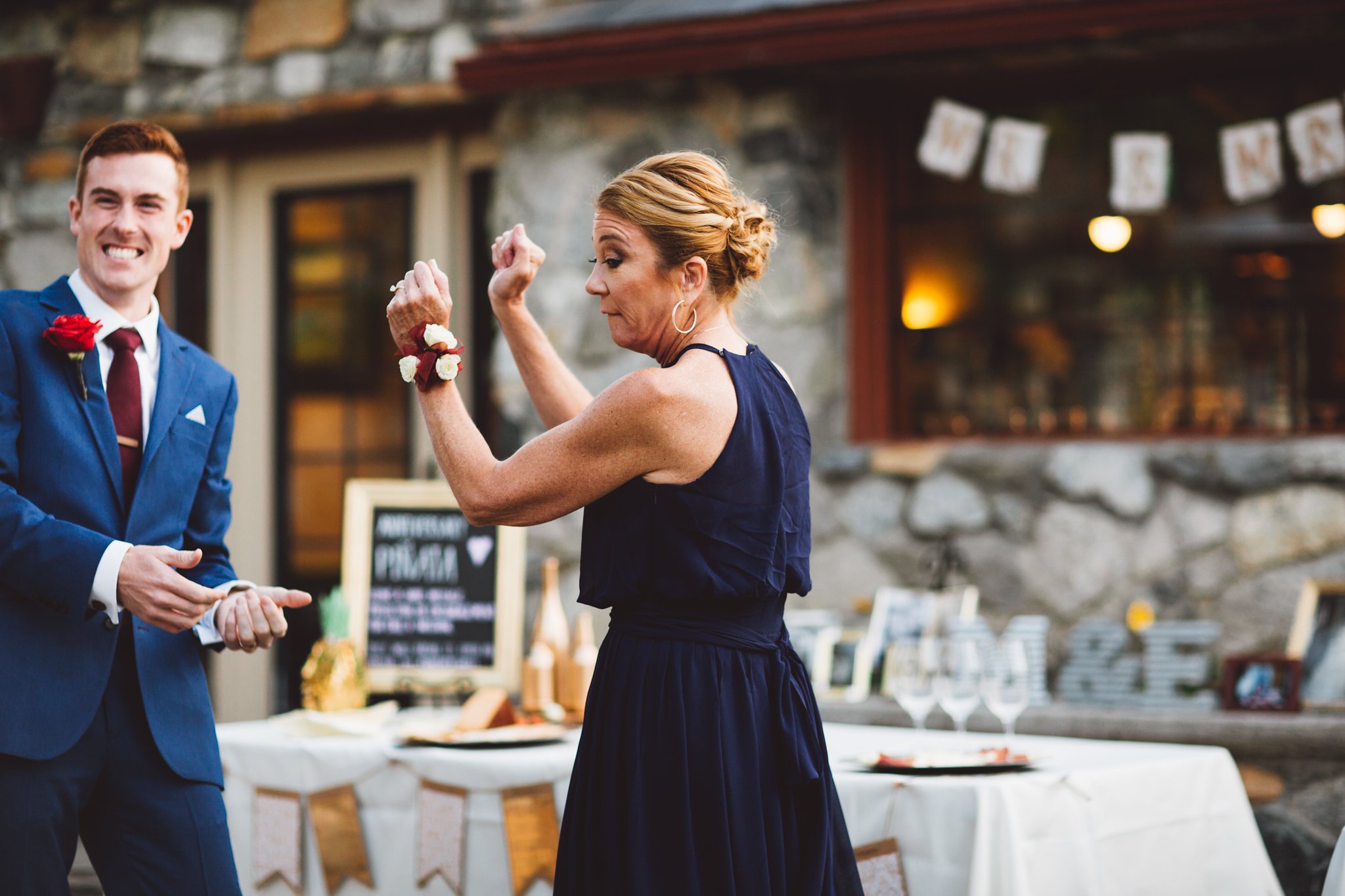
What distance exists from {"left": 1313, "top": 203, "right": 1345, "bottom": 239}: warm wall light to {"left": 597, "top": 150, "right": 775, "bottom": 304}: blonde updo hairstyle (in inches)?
123

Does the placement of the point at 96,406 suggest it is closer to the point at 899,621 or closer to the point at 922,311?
the point at 899,621

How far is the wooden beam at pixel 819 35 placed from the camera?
4742mm

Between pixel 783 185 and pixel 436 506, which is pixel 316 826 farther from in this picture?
pixel 783 185

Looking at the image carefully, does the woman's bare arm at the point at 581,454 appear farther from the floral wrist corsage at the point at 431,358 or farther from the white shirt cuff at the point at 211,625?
the white shirt cuff at the point at 211,625

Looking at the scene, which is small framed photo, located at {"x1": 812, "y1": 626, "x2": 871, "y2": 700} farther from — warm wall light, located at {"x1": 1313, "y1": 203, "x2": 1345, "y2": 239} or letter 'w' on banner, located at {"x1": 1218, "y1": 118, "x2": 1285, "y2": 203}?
warm wall light, located at {"x1": 1313, "y1": 203, "x2": 1345, "y2": 239}

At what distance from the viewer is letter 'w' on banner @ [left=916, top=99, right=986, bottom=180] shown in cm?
527

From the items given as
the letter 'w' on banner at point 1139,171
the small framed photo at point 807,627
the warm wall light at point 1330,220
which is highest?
the letter 'w' on banner at point 1139,171

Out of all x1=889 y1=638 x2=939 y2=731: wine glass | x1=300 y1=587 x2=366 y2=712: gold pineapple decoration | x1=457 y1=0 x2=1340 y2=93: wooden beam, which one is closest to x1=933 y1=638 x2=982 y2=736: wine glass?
x1=889 y1=638 x2=939 y2=731: wine glass

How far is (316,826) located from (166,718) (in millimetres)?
939

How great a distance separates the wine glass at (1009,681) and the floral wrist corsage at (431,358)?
135cm

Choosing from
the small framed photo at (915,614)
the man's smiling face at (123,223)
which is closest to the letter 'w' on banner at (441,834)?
the man's smiling face at (123,223)

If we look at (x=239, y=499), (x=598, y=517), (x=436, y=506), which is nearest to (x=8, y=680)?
(x=598, y=517)

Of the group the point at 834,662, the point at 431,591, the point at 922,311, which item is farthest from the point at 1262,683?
the point at 431,591

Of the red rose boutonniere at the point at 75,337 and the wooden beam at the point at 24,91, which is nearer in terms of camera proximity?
the red rose boutonniere at the point at 75,337
